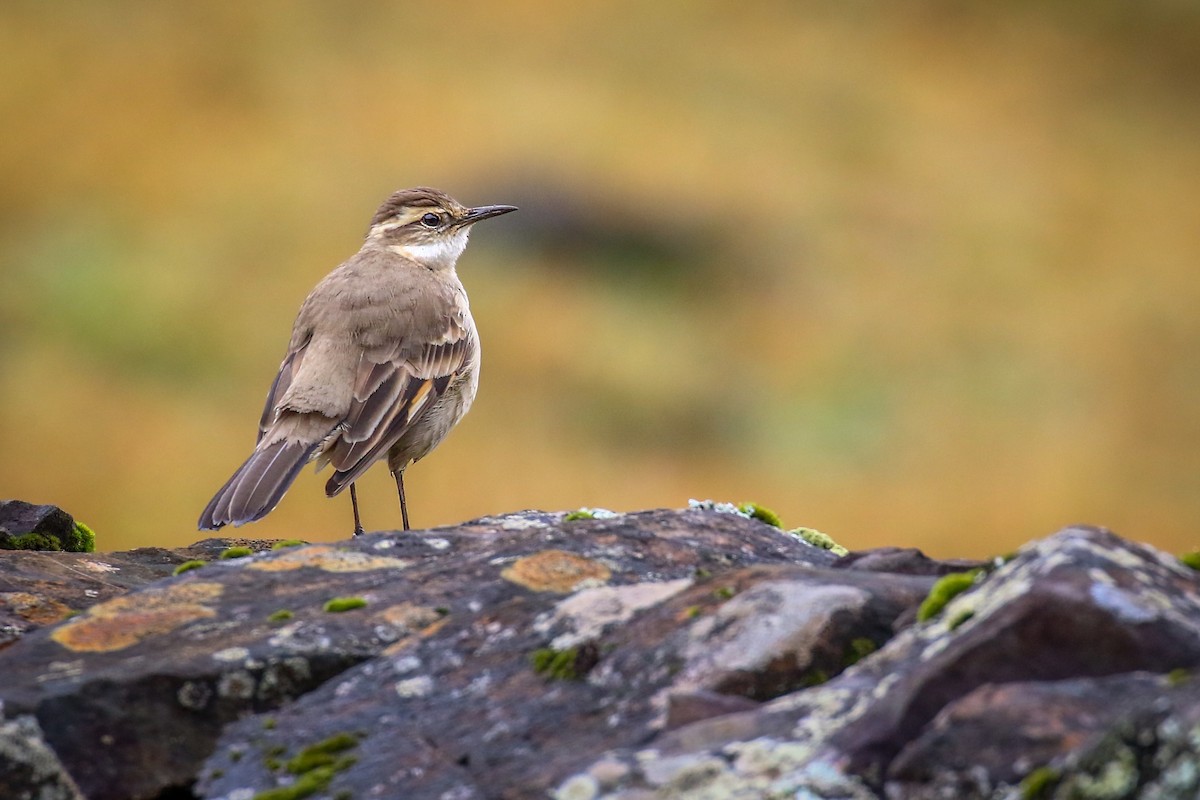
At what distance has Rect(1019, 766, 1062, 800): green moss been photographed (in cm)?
254

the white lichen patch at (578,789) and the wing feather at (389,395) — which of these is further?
the wing feather at (389,395)

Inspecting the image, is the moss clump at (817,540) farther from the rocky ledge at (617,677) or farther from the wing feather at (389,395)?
the wing feather at (389,395)

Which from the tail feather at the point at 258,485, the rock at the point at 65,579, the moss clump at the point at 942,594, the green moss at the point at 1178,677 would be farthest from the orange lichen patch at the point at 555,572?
the tail feather at the point at 258,485

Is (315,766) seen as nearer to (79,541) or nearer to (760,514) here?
(760,514)

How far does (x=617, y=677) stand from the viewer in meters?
3.75

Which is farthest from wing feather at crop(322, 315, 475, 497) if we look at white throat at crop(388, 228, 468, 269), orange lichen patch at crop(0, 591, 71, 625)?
orange lichen patch at crop(0, 591, 71, 625)

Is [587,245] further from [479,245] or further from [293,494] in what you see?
[293,494]

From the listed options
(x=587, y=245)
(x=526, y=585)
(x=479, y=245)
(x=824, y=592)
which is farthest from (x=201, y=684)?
(x=587, y=245)

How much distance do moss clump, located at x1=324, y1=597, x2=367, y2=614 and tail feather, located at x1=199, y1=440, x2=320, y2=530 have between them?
357 cm

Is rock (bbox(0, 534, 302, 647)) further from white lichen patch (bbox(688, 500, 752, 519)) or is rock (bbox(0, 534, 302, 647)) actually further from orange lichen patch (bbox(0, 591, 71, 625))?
white lichen patch (bbox(688, 500, 752, 519))

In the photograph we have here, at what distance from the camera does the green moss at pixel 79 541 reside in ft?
A: 23.6

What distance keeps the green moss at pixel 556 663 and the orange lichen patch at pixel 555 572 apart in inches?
23.1

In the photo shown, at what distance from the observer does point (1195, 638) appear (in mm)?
3012

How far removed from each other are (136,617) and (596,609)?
156 centimetres
